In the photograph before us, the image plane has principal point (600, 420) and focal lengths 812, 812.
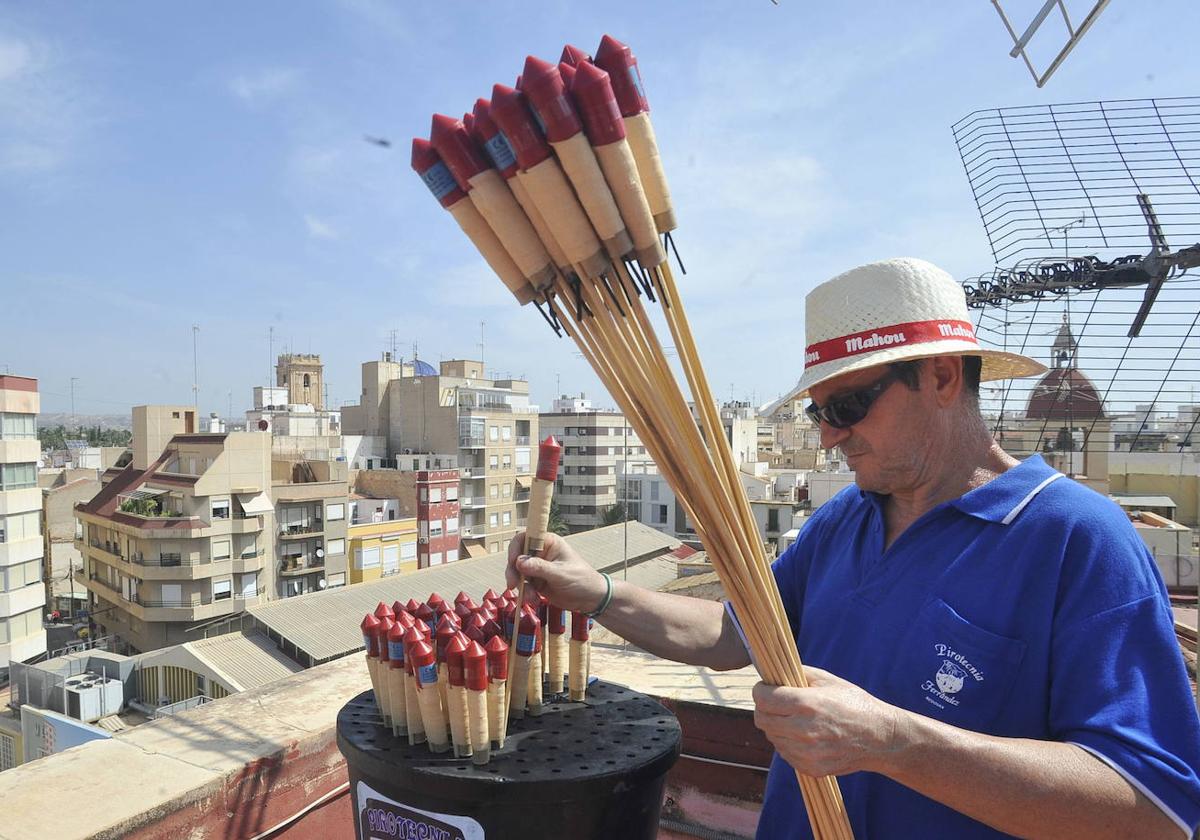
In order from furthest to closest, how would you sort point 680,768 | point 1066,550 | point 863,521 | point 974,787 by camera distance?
point 680,768 < point 863,521 < point 1066,550 < point 974,787

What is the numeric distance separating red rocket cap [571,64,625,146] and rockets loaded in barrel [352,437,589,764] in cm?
56

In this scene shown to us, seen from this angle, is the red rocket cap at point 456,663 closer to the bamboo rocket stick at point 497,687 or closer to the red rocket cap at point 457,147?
the bamboo rocket stick at point 497,687

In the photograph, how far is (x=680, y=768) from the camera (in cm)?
247

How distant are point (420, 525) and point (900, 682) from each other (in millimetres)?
31861

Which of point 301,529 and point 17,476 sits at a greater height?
point 17,476

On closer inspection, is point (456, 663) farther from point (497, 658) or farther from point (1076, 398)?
point (1076, 398)

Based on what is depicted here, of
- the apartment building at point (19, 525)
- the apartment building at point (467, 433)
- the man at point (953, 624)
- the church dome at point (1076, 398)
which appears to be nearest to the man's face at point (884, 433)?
the man at point (953, 624)

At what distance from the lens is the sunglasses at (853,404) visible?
1401mm

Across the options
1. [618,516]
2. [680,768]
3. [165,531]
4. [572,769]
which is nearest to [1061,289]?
[680,768]

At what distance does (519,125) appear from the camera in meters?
1.12

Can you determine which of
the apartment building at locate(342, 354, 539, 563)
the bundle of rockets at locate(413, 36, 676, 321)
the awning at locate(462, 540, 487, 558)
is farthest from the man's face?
the apartment building at locate(342, 354, 539, 563)

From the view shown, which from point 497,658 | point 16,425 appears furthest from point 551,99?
point 16,425

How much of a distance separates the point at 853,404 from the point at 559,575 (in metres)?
0.69

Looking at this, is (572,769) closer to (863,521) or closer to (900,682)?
(900,682)
